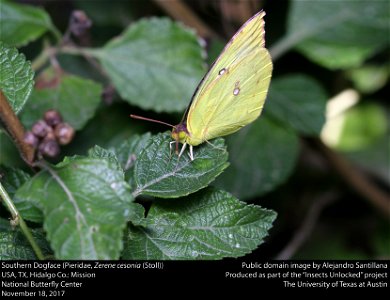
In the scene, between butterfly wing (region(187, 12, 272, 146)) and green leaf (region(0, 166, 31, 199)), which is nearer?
green leaf (region(0, 166, 31, 199))

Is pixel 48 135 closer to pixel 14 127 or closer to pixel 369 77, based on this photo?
pixel 14 127

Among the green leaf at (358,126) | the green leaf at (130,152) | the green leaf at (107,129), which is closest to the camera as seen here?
the green leaf at (130,152)

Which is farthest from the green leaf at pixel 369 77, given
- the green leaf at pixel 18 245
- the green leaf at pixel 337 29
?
the green leaf at pixel 18 245

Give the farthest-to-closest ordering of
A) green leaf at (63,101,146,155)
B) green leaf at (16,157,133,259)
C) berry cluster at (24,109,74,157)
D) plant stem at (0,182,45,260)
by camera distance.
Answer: green leaf at (63,101,146,155), berry cluster at (24,109,74,157), plant stem at (0,182,45,260), green leaf at (16,157,133,259)

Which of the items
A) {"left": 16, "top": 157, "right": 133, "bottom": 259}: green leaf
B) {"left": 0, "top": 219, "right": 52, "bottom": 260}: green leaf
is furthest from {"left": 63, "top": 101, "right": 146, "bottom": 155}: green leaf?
{"left": 16, "top": 157, "right": 133, "bottom": 259}: green leaf

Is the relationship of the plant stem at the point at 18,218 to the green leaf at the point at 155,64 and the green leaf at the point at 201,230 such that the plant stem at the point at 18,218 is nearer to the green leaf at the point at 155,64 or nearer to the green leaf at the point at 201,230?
the green leaf at the point at 201,230

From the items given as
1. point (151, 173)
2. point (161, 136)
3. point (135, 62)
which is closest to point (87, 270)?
point (151, 173)

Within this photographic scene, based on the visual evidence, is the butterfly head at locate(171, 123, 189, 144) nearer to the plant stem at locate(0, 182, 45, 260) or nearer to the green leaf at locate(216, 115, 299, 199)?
the plant stem at locate(0, 182, 45, 260)
